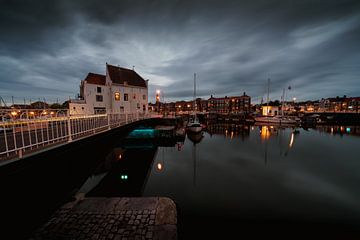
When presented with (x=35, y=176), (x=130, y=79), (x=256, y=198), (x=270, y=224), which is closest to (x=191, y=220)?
(x=270, y=224)

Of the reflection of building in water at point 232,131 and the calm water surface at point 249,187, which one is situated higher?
the calm water surface at point 249,187

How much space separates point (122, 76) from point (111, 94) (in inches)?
232

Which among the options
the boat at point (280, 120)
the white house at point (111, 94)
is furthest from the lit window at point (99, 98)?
the boat at point (280, 120)


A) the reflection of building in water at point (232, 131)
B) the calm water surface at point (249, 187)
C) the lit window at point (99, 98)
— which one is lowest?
the reflection of building in water at point (232, 131)

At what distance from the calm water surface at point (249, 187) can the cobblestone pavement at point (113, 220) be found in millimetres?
1714

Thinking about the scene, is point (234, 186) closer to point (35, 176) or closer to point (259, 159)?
point (259, 159)

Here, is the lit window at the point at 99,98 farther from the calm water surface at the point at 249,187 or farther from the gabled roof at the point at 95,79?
the calm water surface at the point at 249,187

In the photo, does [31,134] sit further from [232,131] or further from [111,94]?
[232,131]

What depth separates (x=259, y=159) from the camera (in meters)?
18.9

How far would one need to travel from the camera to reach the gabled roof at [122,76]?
33.3m

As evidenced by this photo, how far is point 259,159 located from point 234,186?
30.8 feet

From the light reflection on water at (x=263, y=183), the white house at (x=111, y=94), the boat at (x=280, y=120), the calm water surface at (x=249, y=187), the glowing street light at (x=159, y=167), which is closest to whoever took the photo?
the calm water surface at (x=249, y=187)

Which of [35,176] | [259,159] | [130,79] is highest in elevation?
[130,79]

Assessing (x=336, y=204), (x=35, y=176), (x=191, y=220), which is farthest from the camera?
(x=336, y=204)
